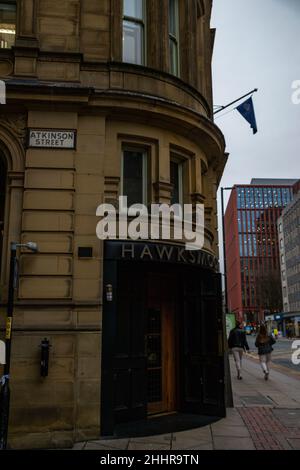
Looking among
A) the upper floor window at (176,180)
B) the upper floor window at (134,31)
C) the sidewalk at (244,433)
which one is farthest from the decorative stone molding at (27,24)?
the sidewalk at (244,433)

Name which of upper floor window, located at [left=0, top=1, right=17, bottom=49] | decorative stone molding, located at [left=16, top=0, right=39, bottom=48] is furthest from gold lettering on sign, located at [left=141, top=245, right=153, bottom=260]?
upper floor window, located at [left=0, top=1, right=17, bottom=49]

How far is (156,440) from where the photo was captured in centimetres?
873

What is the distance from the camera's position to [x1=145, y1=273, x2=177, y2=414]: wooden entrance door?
1135cm

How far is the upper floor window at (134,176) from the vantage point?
10.6 meters

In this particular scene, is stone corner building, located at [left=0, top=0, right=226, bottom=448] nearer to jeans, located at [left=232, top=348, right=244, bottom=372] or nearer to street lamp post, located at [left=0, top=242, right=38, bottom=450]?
street lamp post, located at [left=0, top=242, right=38, bottom=450]

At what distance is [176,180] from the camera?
11656 millimetres

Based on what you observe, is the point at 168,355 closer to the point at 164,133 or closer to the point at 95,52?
the point at 164,133

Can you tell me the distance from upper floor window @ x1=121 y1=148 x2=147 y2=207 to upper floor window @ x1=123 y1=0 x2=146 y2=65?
7.68 ft

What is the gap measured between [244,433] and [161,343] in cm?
314

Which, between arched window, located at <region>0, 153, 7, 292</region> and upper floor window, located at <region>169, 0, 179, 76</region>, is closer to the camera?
arched window, located at <region>0, 153, 7, 292</region>

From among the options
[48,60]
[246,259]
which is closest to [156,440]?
[48,60]

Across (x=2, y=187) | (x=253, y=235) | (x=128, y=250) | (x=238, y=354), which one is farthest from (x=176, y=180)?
(x=253, y=235)

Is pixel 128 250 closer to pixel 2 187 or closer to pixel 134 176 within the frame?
pixel 134 176

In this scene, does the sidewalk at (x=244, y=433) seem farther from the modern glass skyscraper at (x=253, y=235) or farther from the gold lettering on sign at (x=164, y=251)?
the modern glass skyscraper at (x=253, y=235)
